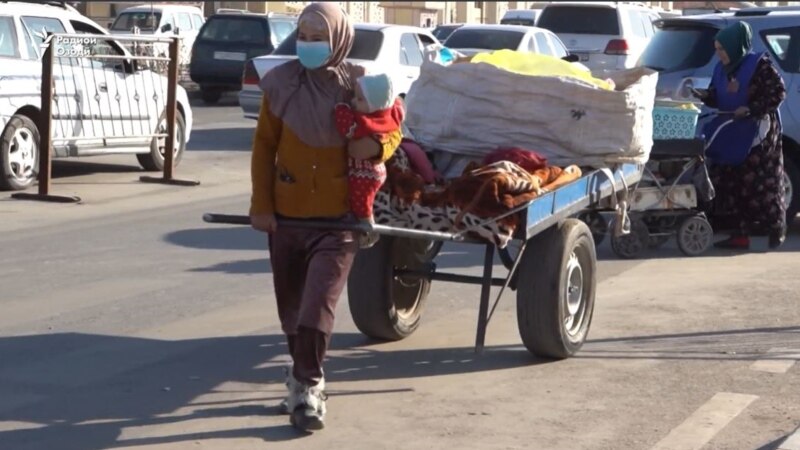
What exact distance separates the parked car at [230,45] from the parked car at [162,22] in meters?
4.20

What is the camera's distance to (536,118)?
8.16 meters

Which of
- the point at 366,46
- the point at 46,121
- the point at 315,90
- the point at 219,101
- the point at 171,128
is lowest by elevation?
the point at 219,101

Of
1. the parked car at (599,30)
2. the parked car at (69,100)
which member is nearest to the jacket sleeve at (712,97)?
the parked car at (69,100)

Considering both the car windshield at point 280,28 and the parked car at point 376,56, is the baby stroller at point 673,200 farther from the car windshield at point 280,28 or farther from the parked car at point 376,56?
the car windshield at point 280,28

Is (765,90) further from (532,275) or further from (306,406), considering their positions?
(306,406)

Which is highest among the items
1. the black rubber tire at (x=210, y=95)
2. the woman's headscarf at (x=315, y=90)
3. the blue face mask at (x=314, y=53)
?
the blue face mask at (x=314, y=53)

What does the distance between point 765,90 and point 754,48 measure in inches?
73.3

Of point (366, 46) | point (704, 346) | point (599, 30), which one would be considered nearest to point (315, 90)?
point (704, 346)

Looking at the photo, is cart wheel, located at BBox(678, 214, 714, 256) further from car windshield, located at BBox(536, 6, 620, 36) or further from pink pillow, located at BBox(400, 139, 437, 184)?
car windshield, located at BBox(536, 6, 620, 36)

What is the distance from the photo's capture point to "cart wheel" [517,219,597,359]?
7.70 meters

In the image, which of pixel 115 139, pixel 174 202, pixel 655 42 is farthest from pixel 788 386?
pixel 115 139

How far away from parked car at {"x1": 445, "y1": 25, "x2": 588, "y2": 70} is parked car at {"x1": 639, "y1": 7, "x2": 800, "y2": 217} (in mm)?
8859

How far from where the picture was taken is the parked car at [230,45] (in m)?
28.1

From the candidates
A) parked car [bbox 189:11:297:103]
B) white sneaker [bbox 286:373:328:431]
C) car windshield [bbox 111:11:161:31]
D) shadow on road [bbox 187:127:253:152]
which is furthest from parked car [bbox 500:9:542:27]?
white sneaker [bbox 286:373:328:431]
